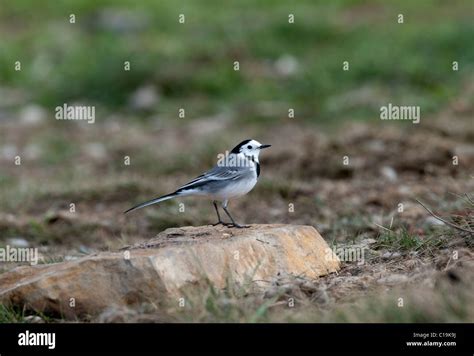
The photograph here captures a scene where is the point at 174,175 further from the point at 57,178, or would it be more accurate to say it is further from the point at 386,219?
the point at 386,219

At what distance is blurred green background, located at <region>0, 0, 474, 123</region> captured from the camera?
13914 millimetres

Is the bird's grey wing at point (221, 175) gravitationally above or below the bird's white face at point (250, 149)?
below

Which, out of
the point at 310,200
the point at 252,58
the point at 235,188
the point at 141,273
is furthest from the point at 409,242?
the point at 252,58

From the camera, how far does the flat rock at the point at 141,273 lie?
5316mm

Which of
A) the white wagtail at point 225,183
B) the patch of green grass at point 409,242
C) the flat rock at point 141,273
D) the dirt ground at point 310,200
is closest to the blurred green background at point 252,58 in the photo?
the dirt ground at point 310,200

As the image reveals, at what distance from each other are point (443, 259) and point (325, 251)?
75cm

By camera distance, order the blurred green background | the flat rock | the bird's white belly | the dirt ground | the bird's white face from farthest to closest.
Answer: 1. the blurred green background
2. the bird's white face
3. the bird's white belly
4. the flat rock
5. the dirt ground

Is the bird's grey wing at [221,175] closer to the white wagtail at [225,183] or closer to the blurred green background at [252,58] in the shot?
the white wagtail at [225,183]

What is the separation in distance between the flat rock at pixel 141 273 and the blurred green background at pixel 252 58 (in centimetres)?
716

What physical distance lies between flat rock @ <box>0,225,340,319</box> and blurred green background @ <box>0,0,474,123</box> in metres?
7.16

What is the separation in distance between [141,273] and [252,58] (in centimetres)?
1067

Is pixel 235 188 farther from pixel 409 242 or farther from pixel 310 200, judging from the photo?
pixel 310 200

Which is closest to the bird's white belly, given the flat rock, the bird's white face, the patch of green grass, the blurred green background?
the bird's white face

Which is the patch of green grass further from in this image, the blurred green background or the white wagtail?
the blurred green background
